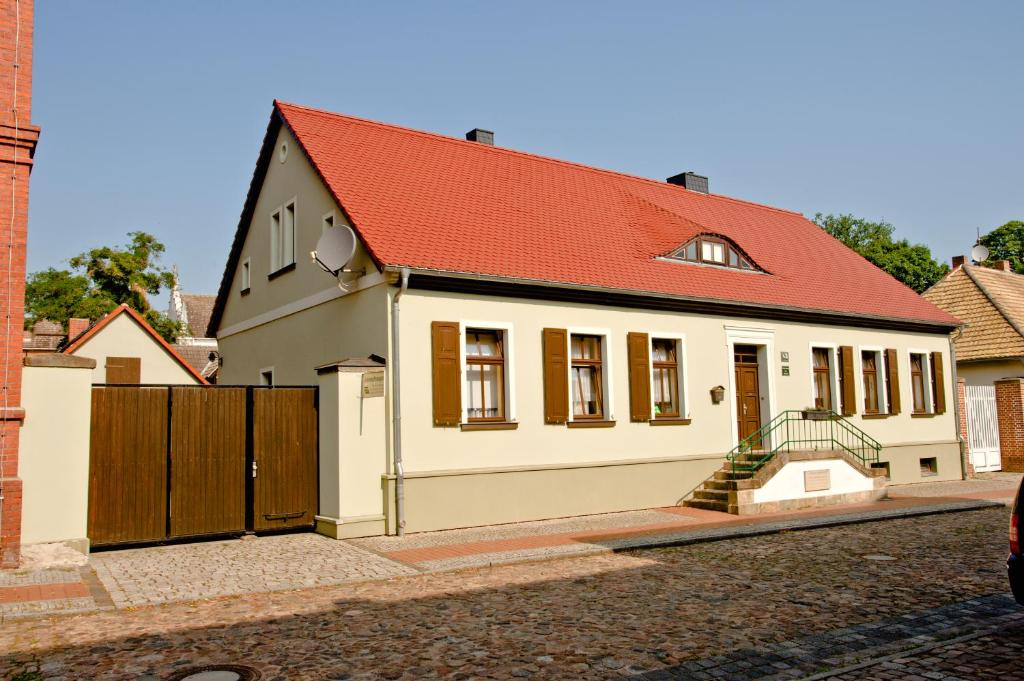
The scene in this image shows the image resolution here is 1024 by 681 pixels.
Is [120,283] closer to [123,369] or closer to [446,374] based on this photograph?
[123,369]

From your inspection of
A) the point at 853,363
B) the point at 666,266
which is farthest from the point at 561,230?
the point at 853,363

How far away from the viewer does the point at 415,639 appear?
6.67 metres

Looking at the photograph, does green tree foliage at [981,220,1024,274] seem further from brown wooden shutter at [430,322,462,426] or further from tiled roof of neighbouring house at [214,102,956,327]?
brown wooden shutter at [430,322,462,426]

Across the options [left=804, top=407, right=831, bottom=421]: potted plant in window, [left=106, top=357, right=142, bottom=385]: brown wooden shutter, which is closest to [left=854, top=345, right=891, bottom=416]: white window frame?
[left=804, top=407, right=831, bottom=421]: potted plant in window

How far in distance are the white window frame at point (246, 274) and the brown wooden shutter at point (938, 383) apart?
695 inches

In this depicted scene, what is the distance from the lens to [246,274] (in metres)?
19.2

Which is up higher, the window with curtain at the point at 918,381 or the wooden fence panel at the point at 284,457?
the window with curtain at the point at 918,381

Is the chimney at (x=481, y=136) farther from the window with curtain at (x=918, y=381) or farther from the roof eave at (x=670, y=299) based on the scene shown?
the window with curtain at (x=918, y=381)

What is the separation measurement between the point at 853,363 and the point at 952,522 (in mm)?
6747

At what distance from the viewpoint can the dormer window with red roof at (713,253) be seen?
58.8 ft

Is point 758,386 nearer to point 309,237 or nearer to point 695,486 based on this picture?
point 695,486

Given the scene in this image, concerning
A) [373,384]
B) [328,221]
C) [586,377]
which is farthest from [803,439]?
[328,221]

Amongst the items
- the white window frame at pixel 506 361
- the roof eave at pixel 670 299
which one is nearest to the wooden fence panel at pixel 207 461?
the roof eave at pixel 670 299

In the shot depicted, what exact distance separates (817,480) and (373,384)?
29.7 feet
